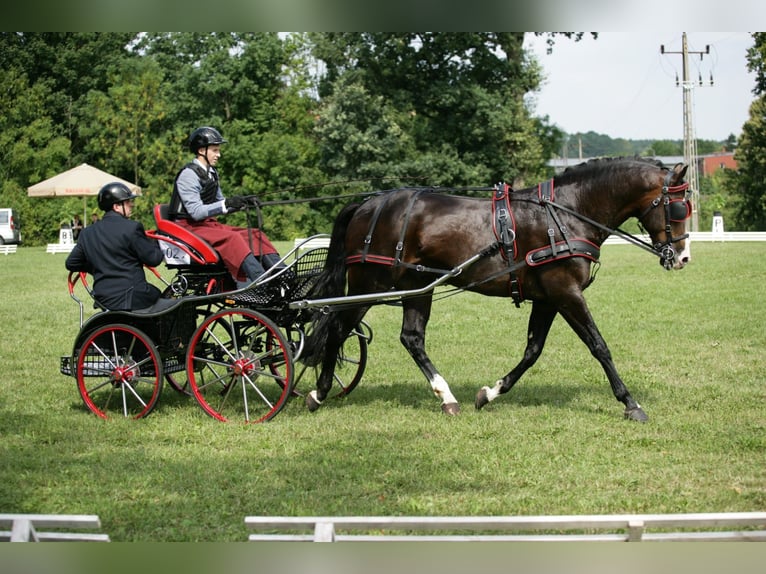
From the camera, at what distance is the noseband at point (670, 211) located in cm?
716

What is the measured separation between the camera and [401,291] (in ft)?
24.5

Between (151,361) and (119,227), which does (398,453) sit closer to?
(151,361)

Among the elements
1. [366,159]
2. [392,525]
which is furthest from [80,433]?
[366,159]

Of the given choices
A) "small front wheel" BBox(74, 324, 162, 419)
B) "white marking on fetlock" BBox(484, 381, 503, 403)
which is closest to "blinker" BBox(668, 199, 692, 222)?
"white marking on fetlock" BBox(484, 381, 503, 403)

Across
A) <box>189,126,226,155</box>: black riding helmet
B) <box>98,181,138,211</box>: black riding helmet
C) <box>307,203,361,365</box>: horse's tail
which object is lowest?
<box>307,203,361,365</box>: horse's tail

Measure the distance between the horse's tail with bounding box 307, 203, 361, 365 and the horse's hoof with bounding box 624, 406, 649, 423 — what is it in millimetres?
2452

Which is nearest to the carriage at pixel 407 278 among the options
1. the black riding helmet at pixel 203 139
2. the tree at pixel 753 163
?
the black riding helmet at pixel 203 139

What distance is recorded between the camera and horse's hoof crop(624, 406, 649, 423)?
23.8 ft

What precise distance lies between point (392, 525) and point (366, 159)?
112 ft

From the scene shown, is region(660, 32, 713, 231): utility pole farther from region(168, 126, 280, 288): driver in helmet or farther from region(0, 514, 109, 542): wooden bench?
region(0, 514, 109, 542): wooden bench

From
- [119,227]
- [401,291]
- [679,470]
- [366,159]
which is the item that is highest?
[366,159]

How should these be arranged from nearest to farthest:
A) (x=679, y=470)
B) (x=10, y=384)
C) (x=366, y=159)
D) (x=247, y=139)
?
(x=679, y=470), (x=10, y=384), (x=366, y=159), (x=247, y=139)

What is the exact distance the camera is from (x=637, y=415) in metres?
7.28

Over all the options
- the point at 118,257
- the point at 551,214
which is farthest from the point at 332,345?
the point at 551,214
